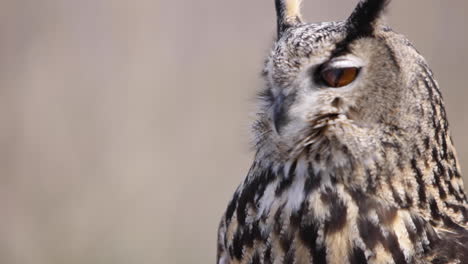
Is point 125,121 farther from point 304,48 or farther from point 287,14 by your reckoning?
point 304,48

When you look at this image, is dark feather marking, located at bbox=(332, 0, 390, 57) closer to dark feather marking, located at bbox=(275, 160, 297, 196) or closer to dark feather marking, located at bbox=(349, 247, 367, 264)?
dark feather marking, located at bbox=(275, 160, 297, 196)

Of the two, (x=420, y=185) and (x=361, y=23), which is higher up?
(x=361, y=23)

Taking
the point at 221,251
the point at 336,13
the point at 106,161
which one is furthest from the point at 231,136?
the point at 221,251

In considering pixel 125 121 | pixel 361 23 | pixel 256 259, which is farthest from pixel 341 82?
pixel 125 121

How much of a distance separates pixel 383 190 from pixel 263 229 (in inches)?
9.9

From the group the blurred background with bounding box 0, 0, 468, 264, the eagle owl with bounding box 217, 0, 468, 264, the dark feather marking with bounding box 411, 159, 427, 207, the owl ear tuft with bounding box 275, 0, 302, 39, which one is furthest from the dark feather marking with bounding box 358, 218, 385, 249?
the blurred background with bounding box 0, 0, 468, 264

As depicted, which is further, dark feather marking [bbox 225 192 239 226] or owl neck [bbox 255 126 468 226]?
dark feather marking [bbox 225 192 239 226]

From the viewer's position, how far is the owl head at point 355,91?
1239 millimetres

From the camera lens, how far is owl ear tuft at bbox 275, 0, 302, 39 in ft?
4.88

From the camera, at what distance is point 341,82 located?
1.23 metres

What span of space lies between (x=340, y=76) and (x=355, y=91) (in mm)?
39

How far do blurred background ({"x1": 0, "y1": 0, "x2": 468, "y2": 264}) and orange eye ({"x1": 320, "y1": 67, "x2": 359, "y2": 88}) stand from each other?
2398 millimetres

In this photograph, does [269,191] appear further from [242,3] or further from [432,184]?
[242,3]

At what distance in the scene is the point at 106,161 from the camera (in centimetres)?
361
